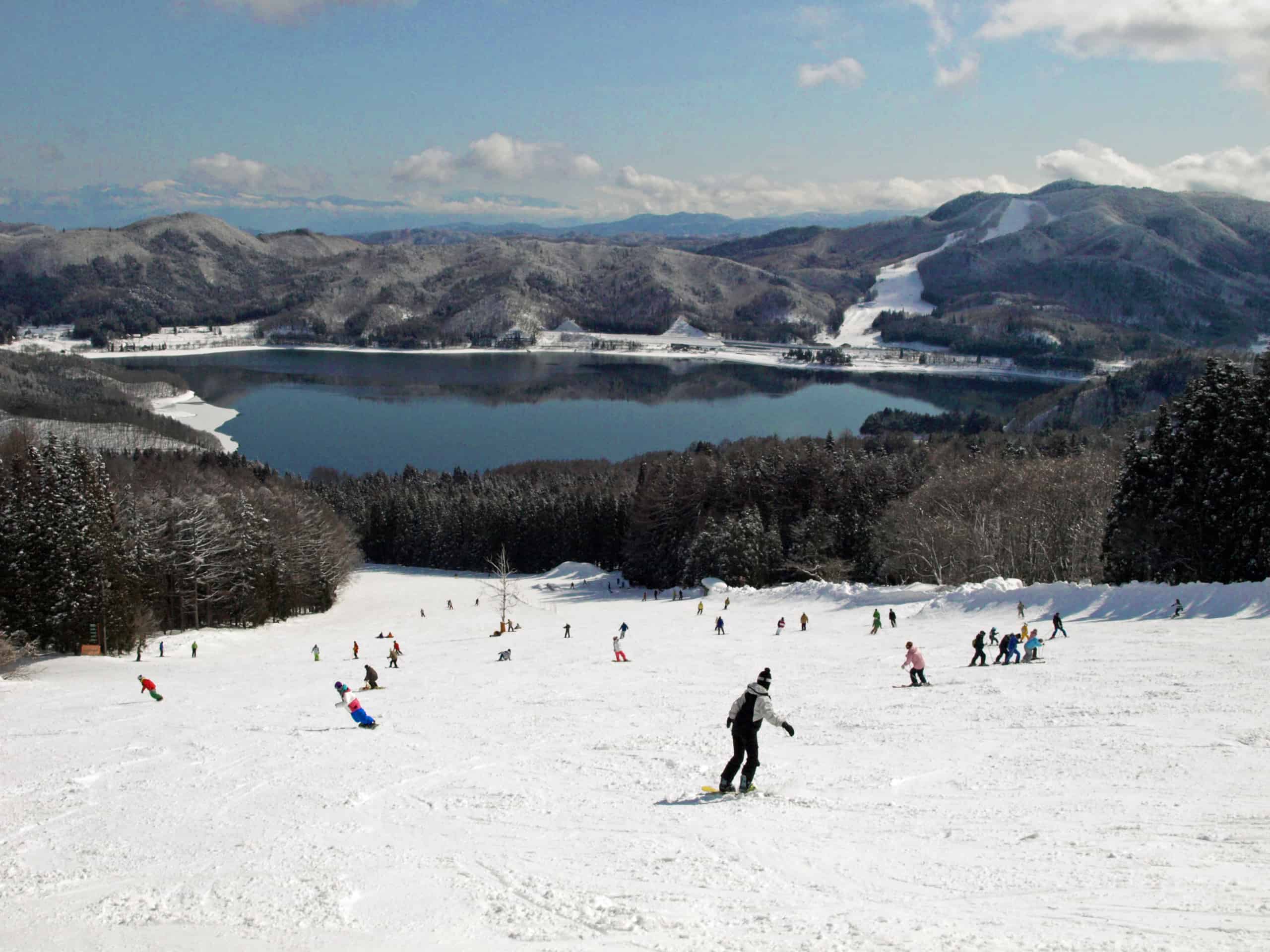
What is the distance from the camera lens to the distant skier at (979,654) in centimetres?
1944

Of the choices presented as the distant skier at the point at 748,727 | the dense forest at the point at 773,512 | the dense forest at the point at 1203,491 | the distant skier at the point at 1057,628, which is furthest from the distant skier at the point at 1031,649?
the dense forest at the point at 773,512

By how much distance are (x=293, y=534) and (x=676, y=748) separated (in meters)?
46.6

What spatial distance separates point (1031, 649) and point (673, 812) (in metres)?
12.1

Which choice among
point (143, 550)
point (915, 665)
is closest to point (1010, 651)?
point (915, 665)

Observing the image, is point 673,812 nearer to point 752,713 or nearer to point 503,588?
point 752,713

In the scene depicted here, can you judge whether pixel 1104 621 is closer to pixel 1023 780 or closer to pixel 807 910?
pixel 1023 780

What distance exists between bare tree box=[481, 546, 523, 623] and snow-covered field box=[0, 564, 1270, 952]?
2298 cm

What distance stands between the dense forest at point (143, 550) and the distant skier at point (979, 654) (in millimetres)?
32437

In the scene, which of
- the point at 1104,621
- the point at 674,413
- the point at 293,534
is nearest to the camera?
the point at 1104,621

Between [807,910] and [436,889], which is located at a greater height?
[807,910]

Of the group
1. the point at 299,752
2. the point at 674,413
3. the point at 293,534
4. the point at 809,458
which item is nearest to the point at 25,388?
the point at 674,413

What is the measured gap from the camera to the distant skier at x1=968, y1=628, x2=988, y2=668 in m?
19.4

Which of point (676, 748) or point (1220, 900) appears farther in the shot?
point (676, 748)

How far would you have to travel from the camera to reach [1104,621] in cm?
2414
